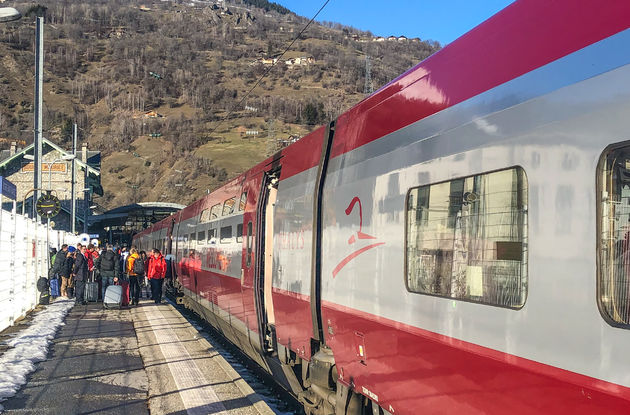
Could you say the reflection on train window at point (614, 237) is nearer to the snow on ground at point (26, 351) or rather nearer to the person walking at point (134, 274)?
the snow on ground at point (26, 351)

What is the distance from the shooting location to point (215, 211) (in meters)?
14.2

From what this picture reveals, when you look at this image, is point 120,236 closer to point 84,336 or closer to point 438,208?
point 84,336

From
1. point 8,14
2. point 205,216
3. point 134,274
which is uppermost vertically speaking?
point 8,14

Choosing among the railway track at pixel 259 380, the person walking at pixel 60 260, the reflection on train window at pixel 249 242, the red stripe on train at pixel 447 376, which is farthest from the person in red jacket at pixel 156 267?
the red stripe on train at pixel 447 376

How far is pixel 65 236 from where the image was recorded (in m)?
28.6

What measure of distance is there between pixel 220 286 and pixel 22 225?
6.31 meters

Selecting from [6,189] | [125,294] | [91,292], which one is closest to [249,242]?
[6,189]

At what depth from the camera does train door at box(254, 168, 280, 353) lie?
890cm

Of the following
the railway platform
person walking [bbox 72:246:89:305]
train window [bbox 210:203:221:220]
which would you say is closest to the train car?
the railway platform

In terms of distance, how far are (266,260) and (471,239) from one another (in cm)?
569

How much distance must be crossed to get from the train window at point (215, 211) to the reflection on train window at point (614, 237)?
37.4 feet

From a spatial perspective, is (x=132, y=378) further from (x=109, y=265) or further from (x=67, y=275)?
(x=67, y=275)

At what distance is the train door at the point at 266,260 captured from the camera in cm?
890

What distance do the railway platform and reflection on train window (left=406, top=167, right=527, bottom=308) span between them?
4345 millimetres
